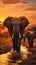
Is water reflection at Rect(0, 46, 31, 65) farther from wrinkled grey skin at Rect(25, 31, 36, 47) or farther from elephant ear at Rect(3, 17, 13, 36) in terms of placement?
elephant ear at Rect(3, 17, 13, 36)

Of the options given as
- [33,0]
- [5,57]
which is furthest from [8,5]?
[5,57]

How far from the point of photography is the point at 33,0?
3.73 metres

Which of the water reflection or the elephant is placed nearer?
the water reflection

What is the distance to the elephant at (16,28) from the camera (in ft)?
11.1

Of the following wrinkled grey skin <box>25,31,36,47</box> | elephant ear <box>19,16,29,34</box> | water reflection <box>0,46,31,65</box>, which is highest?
elephant ear <box>19,16,29,34</box>

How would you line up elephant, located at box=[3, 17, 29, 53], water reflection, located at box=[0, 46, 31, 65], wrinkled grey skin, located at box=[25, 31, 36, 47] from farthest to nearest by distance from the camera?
wrinkled grey skin, located at box=[25, 31, 36, 47] < elephant, located at box=[3, 17, 29, 53] < water reflection, located at box=[0, 46, 31, 65]

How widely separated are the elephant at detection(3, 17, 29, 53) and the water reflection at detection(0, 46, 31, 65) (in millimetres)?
93

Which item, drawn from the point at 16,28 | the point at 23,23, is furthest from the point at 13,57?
the point at 23,23

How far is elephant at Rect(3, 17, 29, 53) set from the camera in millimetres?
3375

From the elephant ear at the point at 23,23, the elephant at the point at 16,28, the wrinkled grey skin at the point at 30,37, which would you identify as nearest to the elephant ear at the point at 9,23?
the elephant at the point at 16,28

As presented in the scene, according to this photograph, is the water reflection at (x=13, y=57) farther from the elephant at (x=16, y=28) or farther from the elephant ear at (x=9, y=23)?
the elephant ear at (x=9, y=23)

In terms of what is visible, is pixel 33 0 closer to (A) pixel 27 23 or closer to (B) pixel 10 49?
(A) pixel 27 23

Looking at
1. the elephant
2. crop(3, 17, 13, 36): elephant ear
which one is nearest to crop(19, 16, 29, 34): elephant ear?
the elephant

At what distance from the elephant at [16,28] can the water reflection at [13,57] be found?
93mm
